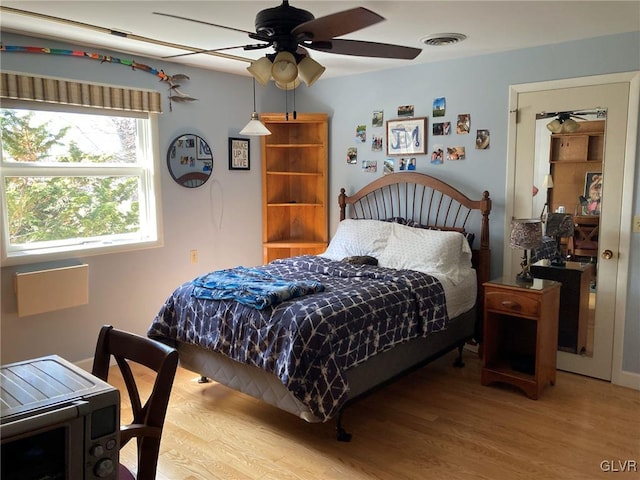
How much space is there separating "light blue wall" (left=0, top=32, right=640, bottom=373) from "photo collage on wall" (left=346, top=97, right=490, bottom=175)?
4 cm

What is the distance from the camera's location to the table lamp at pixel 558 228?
351 cm

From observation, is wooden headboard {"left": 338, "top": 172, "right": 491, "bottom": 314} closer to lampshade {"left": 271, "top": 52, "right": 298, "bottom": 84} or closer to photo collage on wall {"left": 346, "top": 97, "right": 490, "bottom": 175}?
photo collage on wall {"left": 346, "top": 97, "right": 490, "bottom": 175}

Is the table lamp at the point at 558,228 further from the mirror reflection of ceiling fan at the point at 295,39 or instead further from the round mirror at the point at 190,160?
the round mirror at the point at 190,160

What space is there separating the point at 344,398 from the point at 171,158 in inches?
98.6

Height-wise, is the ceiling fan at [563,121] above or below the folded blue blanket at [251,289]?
above

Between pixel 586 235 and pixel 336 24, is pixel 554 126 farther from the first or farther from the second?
pixel 336 24

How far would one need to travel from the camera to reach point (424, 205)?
426 cm

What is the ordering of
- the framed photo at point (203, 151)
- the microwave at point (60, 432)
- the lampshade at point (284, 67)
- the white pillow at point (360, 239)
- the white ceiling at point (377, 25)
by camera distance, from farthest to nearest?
the framed photo at point (203, 151), the white pillow at point (360, 239), the white ceiling at point (377, 25), the lampshade at point (284, 67), the microwave at point (60, 432)

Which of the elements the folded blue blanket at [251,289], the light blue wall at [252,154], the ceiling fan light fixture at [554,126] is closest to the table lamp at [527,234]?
the light blue wall at [252,154]

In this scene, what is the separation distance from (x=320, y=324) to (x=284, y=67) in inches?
48.8

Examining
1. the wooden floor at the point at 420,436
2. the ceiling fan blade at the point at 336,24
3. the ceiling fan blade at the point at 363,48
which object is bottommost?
the wooden floor at the point at 420,436

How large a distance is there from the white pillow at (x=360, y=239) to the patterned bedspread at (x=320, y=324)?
473 millimetres

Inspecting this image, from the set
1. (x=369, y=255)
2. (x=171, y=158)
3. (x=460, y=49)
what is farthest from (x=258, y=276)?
(x=460, y=49)

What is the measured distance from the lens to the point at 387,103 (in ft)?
14.5
